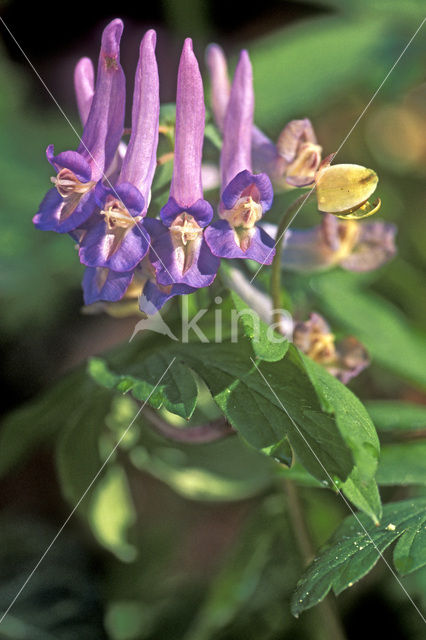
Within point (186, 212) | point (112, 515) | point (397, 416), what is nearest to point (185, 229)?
point (186, 212)

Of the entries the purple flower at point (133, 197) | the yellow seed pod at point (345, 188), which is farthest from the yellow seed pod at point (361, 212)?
the purple flower at point (133, 197)

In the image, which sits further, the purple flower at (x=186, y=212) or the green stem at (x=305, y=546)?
the green stem at (x=305, y=546)

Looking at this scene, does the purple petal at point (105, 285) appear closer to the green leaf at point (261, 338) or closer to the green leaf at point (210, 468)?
the green leaf at point (261, 338)

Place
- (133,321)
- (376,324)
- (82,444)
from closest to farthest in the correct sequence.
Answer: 1. (82,444)
2. (376,324)
3. (133,321)

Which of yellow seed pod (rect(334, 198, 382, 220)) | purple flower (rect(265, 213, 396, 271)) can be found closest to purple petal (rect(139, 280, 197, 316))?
yellow seed pod (rect(334, 198, 382, 220))

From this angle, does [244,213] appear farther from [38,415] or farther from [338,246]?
[38,415]

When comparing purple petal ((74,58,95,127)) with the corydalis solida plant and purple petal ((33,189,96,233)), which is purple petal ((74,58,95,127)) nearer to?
the corydalis solida plant
